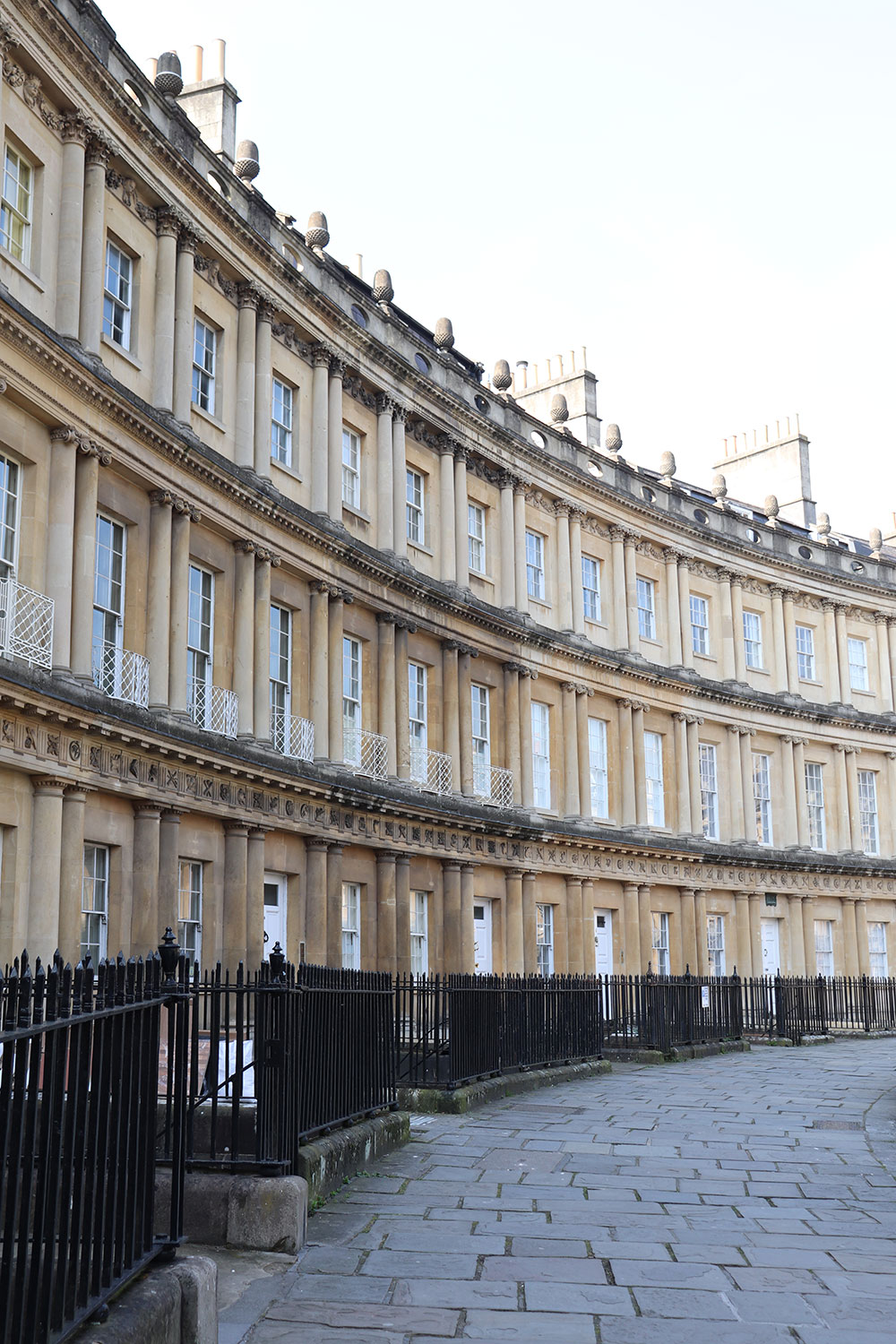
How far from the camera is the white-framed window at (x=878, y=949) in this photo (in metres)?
35.8

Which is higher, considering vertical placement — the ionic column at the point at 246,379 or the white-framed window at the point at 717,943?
the ionic column at the point at 246,379

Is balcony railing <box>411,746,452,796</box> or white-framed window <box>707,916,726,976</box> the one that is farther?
white-framed window <box>707,916,726,976</box>

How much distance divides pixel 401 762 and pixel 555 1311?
17.3 m

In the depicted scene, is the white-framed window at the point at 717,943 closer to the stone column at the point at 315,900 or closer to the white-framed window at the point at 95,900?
the stone column at the point at 315,900

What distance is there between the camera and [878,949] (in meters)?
36.0

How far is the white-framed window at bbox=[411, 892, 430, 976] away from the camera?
23.6 meters

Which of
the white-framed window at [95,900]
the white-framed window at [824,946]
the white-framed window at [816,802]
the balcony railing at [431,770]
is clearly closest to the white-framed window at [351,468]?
the balcony railing at [431,770]

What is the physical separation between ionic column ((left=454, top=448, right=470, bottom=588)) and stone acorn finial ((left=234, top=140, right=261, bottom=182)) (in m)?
7.11

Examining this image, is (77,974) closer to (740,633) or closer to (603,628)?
(603,628)

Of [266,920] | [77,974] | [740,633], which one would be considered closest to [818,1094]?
[266,920]

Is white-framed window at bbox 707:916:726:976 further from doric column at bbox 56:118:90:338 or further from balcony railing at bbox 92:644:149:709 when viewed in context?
doric column at bbox 56:118:90:338

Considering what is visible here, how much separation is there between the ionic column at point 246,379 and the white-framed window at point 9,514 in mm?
5231

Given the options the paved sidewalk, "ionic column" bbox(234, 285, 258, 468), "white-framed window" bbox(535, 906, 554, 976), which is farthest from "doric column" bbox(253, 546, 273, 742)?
"white-framed window" bbox(535, 906, 554, 976)

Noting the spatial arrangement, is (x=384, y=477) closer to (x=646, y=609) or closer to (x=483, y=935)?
(x=483, y=935)
